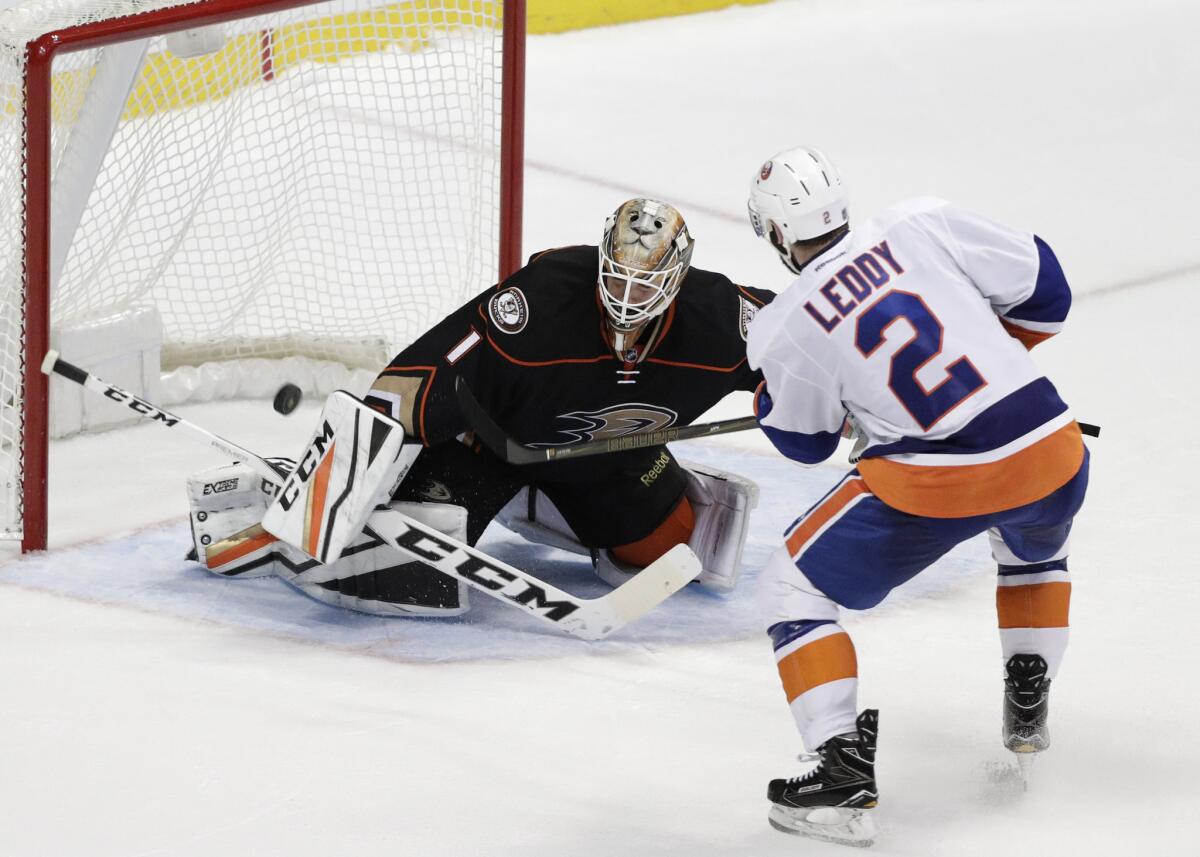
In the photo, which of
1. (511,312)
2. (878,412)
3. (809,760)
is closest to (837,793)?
(809,760)

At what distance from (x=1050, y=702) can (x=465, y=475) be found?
3.45 ft

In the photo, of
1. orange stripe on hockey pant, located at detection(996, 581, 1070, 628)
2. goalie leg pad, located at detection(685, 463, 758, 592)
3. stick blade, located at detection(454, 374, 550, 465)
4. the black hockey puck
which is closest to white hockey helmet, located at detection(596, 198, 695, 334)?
stick blade, located at detection(454, 374, 550, 465)

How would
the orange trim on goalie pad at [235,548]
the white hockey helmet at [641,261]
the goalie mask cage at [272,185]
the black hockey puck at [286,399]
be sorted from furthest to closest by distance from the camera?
the black hockey puck at [286,399]
the goalie mask cage at [272,185]
the orange trim on goalie pad at [235,548]
the white hockey helmet at [641,261]

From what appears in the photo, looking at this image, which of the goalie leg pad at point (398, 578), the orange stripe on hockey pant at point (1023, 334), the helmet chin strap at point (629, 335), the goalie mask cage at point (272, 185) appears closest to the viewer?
the orange stripe on hockey pant at point (1023, 334)

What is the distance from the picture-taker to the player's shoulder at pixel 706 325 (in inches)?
116

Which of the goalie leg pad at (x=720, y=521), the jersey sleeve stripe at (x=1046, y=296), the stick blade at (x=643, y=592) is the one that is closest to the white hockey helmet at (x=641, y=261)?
the stick blade at (x=643, y=592)

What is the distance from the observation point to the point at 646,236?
9.06ft

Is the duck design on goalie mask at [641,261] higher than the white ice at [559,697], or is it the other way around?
the duck design on goalie mask at [641,261]

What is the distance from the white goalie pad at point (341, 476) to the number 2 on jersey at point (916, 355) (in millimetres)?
955

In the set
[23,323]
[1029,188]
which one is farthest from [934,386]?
[1029,188]

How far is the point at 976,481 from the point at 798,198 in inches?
16.4

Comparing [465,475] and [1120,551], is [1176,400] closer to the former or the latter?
[1120,551]

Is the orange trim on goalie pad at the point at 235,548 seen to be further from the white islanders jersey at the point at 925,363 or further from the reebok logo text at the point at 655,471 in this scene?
the white islanders jersey at the point at 925,363

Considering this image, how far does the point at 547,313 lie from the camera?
288 centimetres
